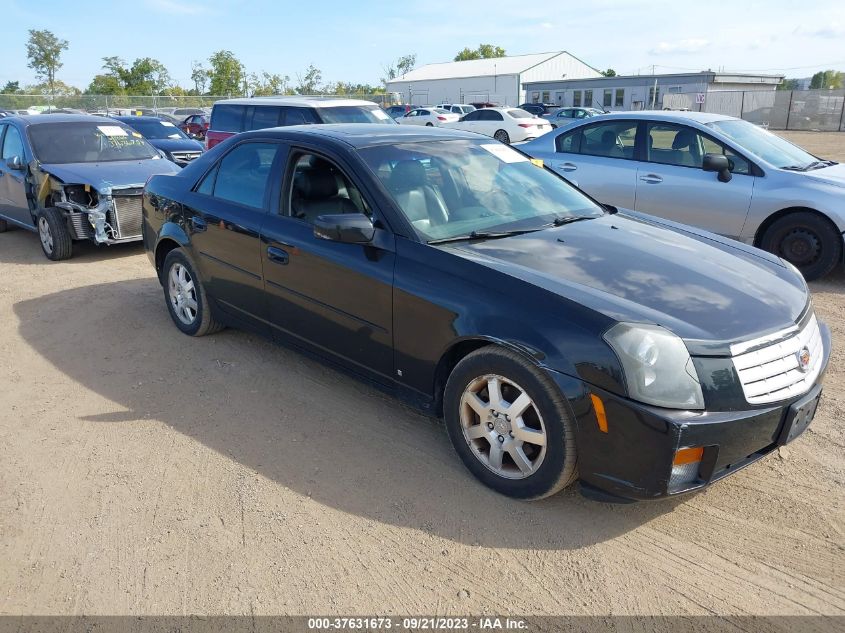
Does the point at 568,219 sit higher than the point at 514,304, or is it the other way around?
the point at 568,219

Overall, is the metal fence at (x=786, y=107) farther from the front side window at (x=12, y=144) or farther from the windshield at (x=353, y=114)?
the front side window at (x=12, y=144)

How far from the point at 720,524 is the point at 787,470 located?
2.24ft

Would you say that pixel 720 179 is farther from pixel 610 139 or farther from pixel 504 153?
pixel 504 153

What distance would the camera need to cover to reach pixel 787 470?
3379mm

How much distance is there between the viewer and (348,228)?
3.45m

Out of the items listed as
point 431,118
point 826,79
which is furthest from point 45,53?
point 826,79

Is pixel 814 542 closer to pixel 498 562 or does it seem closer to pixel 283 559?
pixel 498 562

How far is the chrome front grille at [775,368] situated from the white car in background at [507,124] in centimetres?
2244

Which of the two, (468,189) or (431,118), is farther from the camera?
(431,118)

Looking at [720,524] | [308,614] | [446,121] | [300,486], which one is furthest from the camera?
[446,121]

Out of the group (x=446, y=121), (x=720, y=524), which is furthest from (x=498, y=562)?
(x=446, y=121)

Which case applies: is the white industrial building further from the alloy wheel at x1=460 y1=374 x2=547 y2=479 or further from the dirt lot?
the alloy wheel at x1=460 y1=374 x2=547 y2=479

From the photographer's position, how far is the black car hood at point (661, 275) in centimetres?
285

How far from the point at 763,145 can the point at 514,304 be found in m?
5.54
